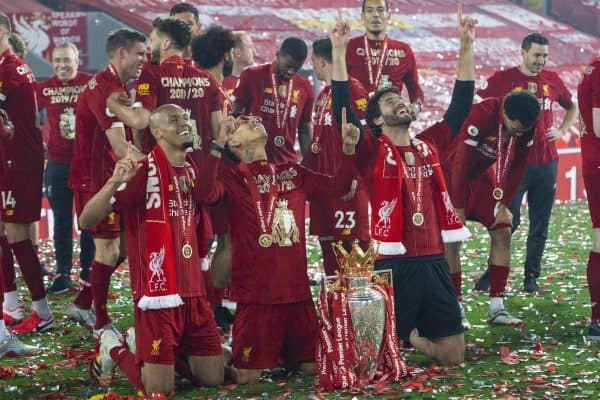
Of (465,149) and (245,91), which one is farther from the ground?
(245,91)

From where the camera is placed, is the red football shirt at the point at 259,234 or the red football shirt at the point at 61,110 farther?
the red football shirt at the point at 61,110

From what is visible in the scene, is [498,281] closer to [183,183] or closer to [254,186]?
[254,186]

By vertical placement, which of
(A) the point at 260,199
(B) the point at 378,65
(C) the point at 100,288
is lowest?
(C) the point at 100,288

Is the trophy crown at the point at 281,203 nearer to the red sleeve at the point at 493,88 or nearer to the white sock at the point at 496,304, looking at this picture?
the white sock at the point at 496,304

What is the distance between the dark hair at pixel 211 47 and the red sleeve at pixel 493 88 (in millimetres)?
2550

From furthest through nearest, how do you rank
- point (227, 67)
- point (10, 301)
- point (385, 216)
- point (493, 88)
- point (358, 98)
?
point (493, 88) → point (227, 67) → point (10, 301) → point (358, 98) → point (385, 216)

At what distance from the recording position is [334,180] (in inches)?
261

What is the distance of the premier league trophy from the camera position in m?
6.24

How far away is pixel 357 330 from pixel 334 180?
2.86 ft

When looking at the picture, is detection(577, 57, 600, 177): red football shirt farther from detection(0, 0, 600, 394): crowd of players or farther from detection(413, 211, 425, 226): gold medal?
detection(413, 211, 425, 226): gold medal

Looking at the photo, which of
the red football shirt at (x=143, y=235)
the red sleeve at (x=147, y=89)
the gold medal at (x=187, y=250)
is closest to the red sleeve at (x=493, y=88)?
the red sleeve at (x=147, y=89)

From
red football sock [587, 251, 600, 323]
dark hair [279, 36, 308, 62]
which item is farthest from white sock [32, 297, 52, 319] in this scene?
red football sock [587, 251, 600, 323]

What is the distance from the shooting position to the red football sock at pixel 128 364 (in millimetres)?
6254

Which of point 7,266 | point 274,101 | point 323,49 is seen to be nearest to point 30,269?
point 7,266
